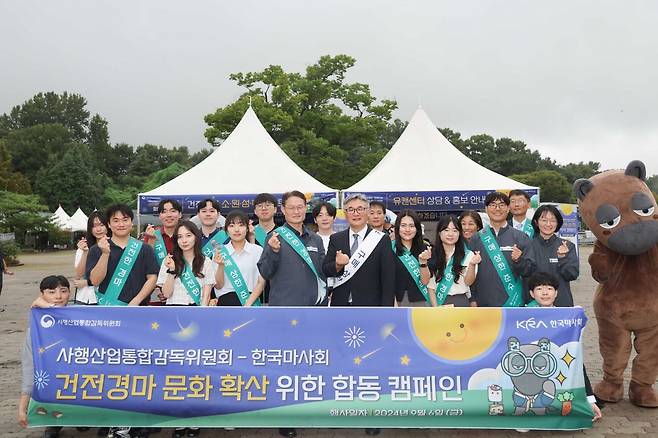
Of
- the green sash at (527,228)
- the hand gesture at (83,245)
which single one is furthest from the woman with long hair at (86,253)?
the green sash at (527,228)

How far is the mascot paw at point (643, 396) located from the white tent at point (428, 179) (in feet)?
20.6

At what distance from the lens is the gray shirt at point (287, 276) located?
13.4ft

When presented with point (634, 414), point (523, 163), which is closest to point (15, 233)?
point (634, 414)

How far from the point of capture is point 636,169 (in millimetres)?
4367

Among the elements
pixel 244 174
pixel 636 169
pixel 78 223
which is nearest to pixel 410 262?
pixel 636 169

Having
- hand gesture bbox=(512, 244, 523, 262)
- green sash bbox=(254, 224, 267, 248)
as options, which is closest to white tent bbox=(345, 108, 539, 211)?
green sash bbox=(254, 224, 267, 248)

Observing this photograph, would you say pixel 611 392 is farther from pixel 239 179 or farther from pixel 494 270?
pixel 239 179

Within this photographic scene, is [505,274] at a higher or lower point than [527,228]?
lower

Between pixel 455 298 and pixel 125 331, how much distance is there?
2.55 metres

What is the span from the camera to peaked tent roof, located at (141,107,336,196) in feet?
36.1

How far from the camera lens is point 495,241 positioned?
14.9 ft

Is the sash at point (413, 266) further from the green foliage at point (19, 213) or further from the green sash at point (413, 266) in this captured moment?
the green foliage at point (19, 213)

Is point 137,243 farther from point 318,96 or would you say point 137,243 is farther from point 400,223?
point 318,96

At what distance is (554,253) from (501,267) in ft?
1.45
